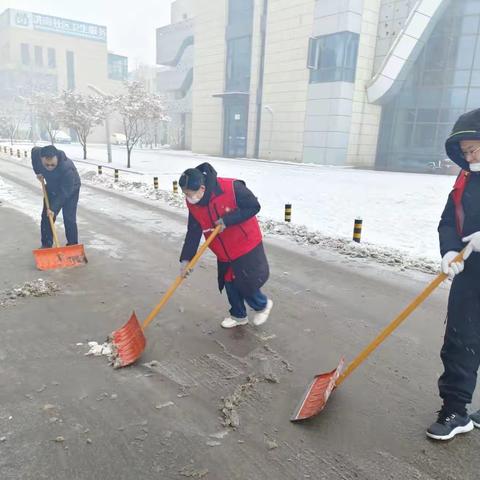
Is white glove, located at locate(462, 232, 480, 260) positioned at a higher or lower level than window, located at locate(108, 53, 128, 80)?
lower

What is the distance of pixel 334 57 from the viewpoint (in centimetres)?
2770

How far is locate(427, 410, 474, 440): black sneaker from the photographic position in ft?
9.09

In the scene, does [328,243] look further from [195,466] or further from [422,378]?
[195,466]

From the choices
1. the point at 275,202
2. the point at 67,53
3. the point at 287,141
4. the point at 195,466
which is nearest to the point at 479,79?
the point at 287,141

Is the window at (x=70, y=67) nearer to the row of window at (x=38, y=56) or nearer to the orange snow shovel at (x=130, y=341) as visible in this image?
the row of window at (x=38, y=56)

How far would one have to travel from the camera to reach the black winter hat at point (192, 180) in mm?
3568

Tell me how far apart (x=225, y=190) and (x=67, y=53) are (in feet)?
292

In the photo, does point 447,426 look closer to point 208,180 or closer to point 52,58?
point 208,180

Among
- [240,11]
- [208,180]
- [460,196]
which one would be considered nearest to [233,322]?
[208,180]

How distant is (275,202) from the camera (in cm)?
1290

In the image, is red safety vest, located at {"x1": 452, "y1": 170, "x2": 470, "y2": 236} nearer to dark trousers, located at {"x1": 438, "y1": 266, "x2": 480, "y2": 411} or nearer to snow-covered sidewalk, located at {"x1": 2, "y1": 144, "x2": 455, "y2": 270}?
dark trousers, located at {"x1": 438, "y1": 266, "x2": 480, "y2": 411}

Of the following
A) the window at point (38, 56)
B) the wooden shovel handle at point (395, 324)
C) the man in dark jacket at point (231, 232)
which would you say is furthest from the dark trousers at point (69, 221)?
the window at point (38, 56)

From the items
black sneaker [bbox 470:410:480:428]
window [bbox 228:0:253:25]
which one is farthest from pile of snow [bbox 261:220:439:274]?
window [bbox 228:0:253:25]

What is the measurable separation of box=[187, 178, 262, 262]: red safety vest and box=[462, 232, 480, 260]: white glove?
1.88m
